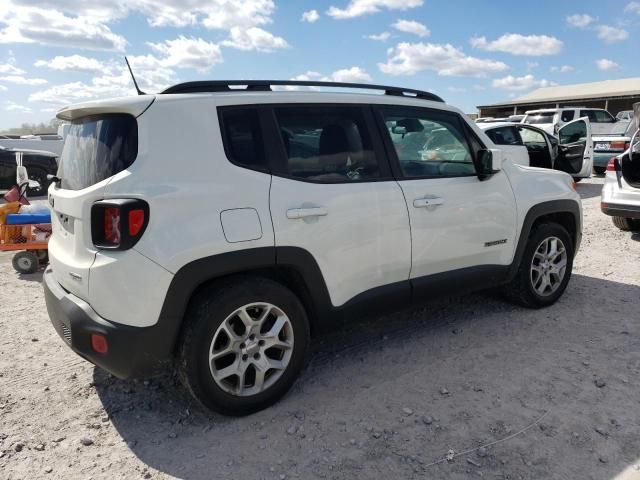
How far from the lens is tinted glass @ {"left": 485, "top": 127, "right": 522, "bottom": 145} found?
33.8ft

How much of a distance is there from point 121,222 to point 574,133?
12.6 meters

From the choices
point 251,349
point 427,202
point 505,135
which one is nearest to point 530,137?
point 505,135

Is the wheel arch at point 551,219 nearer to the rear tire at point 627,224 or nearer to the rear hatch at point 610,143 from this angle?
the rear tire at point 627,224

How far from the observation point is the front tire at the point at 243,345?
271cm

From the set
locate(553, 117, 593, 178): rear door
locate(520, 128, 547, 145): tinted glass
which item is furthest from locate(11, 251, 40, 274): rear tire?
locate(520, 128, 547, 145): tinted glass

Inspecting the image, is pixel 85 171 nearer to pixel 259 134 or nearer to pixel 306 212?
pixel 259 134

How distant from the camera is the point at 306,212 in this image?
2.92m

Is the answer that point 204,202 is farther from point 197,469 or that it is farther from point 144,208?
point 197,469

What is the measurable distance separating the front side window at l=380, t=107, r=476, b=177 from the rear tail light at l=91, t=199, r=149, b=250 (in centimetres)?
176

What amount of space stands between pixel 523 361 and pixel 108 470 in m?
2.69

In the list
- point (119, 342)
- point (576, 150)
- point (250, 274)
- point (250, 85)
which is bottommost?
point (119, 342)

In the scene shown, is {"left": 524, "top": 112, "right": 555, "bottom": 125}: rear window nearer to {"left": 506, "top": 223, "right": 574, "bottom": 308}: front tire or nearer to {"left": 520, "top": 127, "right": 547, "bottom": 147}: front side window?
{"left": 520, "top": 127, "right": 547, "bottom": 147}: front side window

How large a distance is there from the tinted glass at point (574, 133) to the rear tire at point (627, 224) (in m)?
5.43

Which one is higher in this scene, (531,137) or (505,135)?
(505,135)
